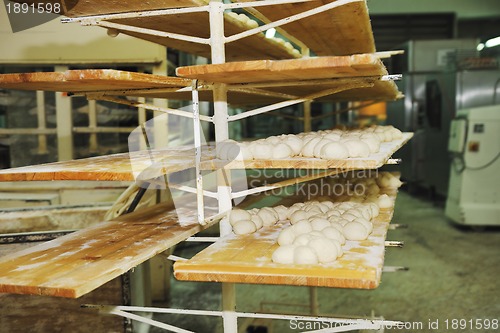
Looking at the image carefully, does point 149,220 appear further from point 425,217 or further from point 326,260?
point 425,217

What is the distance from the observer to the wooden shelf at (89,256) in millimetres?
1471

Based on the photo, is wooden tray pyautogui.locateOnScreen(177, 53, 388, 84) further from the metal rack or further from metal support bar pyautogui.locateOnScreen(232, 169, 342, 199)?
metal support bar pyautogui.locateOnScreen(232, 169, 342, 199)

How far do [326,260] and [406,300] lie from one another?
295 centimetres

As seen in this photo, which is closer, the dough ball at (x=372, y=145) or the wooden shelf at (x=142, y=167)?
the wooden shelf at (x=142, y=167)

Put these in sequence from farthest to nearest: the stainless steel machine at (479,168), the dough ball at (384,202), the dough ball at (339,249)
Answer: the stainless steel machine at (479,168) < the dough ball at (384,202) < the dough ball at (339,249)

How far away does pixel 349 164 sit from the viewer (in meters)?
1.79

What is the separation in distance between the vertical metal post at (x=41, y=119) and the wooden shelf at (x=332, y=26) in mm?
2711

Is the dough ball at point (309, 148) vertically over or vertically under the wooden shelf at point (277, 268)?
over

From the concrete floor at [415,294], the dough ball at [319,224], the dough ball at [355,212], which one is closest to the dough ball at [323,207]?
the dough ball at [355,212]

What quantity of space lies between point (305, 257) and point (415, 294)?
10.3 feet

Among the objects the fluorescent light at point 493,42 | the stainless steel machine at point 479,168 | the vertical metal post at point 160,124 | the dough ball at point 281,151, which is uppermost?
the fluorescent light at point 493,42

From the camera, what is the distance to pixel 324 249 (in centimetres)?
169

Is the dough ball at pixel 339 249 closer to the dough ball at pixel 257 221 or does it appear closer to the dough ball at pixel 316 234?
the dough ball at pixel 316 234

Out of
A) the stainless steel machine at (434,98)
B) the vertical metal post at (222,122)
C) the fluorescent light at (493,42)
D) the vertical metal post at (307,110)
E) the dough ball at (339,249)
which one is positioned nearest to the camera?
the dough ball at (339,249)
